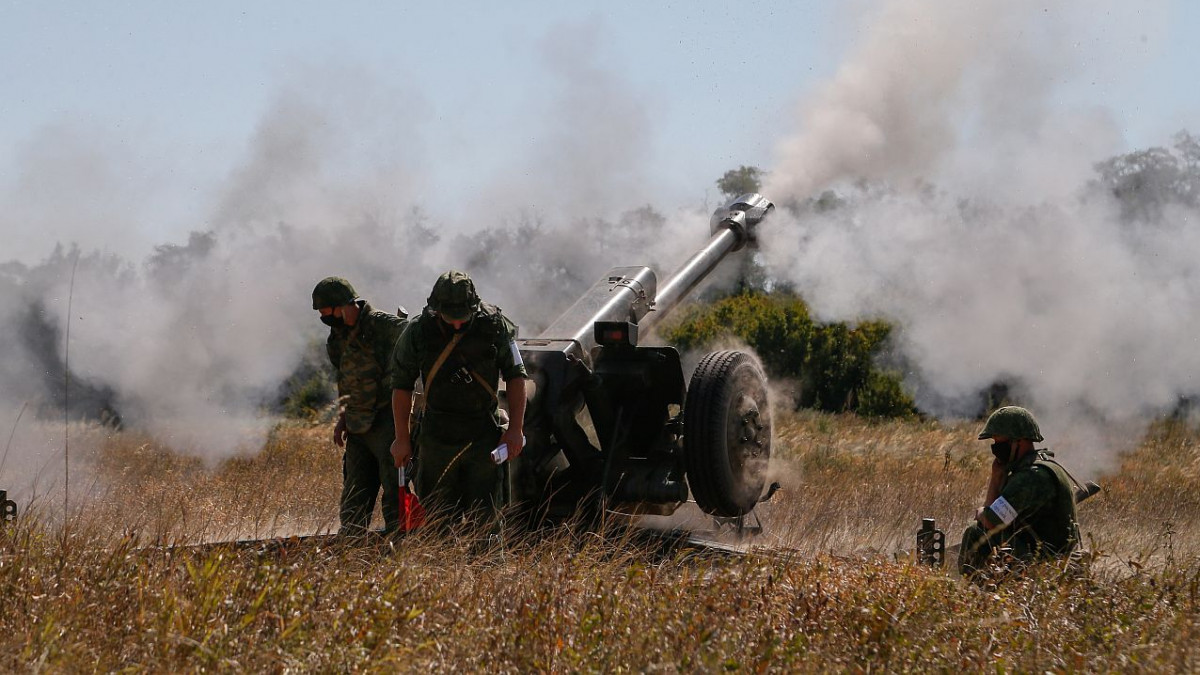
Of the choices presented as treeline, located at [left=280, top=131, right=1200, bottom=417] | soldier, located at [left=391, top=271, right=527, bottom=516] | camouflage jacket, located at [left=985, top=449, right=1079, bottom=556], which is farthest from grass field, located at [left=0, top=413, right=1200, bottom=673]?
treeline, located at [left=280, top=131, right=1200, bottom=417]

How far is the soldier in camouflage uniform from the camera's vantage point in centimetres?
608

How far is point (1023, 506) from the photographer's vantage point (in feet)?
20.0

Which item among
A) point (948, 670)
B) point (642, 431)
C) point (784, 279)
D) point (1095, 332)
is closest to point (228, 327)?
point (784, 279)

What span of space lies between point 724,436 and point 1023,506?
197 centimetres

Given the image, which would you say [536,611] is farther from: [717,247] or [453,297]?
[717,247]

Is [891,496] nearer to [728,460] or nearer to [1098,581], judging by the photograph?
[728,460]

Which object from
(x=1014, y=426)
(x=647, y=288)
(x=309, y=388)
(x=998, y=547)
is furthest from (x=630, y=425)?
(x=309, y=388)

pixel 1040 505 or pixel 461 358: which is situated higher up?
pixel 461 358

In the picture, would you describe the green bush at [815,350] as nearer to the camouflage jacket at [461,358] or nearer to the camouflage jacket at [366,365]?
the camouflage jacket at [366,365]

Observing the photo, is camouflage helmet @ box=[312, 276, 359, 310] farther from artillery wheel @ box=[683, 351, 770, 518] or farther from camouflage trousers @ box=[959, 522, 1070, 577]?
camouflage trousers @ box=[959, 522, 1070, 577]

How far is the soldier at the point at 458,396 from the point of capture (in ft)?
21.3

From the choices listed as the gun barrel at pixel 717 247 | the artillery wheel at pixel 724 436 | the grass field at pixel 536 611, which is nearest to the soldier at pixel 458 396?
the grass field at pixel 536 611

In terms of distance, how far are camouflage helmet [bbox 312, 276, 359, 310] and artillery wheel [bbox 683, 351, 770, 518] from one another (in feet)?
→ 6.74

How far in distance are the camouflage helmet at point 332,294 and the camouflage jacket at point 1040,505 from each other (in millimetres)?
3620
